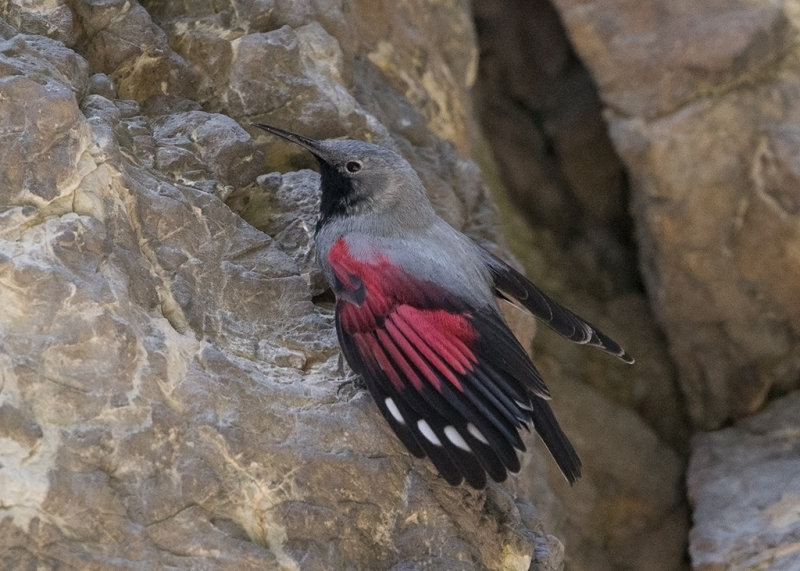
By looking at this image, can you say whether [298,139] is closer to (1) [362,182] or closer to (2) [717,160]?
(1) [362,182]

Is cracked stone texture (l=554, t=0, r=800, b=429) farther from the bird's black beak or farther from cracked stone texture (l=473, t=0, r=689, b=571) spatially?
the bird's black beak

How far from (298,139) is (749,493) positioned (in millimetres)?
2426

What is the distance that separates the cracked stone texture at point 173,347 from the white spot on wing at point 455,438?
23cm

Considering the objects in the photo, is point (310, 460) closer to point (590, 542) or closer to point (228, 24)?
point (228, 24)

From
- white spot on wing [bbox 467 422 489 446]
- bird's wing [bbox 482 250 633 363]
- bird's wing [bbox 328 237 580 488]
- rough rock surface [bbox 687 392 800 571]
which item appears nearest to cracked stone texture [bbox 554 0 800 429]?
rough rock surface [bbox 687 392 800 571]

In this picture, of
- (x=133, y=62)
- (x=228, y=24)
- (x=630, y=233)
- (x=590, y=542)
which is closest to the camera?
(x=133, y=62)

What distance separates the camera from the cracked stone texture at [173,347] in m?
2.14

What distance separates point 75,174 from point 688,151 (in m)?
3.06

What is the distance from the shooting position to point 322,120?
328 cm

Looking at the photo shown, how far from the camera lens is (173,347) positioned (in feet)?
7.66

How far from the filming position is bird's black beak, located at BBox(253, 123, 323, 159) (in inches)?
118

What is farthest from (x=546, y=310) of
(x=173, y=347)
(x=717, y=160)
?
(x=717, y=160)

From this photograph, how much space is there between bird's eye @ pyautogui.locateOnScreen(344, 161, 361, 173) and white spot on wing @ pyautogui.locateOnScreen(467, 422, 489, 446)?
101 centimetres

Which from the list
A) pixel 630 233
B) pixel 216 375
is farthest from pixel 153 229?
pixel 630 233
